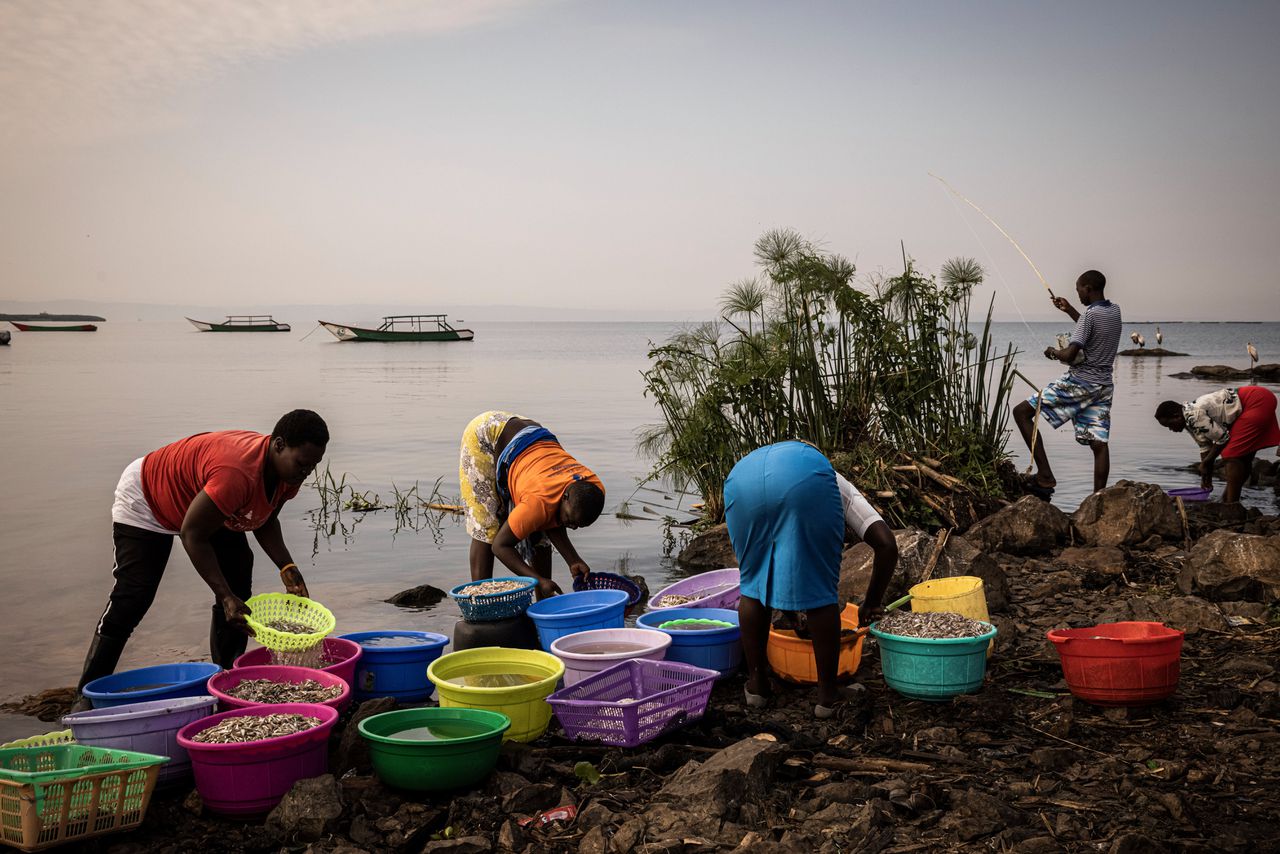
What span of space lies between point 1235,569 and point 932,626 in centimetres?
241

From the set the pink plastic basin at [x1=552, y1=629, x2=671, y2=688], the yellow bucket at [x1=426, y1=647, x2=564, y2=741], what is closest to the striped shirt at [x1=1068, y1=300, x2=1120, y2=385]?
the pink plastic basin at [x1=552, y1=629, x2=671, y2=688]

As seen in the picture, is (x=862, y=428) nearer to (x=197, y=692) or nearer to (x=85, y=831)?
(x=197, y=692)

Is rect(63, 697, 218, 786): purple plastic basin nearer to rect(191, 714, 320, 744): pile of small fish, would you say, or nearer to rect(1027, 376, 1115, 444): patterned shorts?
rect(191, 714, 320, 744): pile of small fish

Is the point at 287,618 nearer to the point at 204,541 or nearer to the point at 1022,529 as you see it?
the point at 204,541

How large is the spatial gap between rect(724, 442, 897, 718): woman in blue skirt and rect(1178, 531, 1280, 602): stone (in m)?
2.55

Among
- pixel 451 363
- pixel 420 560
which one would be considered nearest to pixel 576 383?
pixel 451 363

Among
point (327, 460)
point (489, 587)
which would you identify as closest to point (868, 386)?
point (489, 587)

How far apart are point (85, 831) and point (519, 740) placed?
155cm

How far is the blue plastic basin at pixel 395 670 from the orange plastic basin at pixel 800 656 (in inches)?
62.3

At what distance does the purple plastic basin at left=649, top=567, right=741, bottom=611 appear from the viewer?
18.3 feet

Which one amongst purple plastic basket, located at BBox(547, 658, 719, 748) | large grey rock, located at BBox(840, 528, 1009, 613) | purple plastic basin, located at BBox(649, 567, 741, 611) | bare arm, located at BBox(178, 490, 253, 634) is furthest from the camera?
large grey rock, located at BBox(840, 528, 1009, 613)

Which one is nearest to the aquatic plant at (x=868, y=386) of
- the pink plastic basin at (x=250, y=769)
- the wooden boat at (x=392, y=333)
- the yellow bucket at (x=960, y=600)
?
the yellow bucket at (x=960, y=600)

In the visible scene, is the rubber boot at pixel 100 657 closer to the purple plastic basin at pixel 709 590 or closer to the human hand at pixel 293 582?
the human hand at pixel 293 582

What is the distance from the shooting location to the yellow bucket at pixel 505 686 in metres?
4.00
